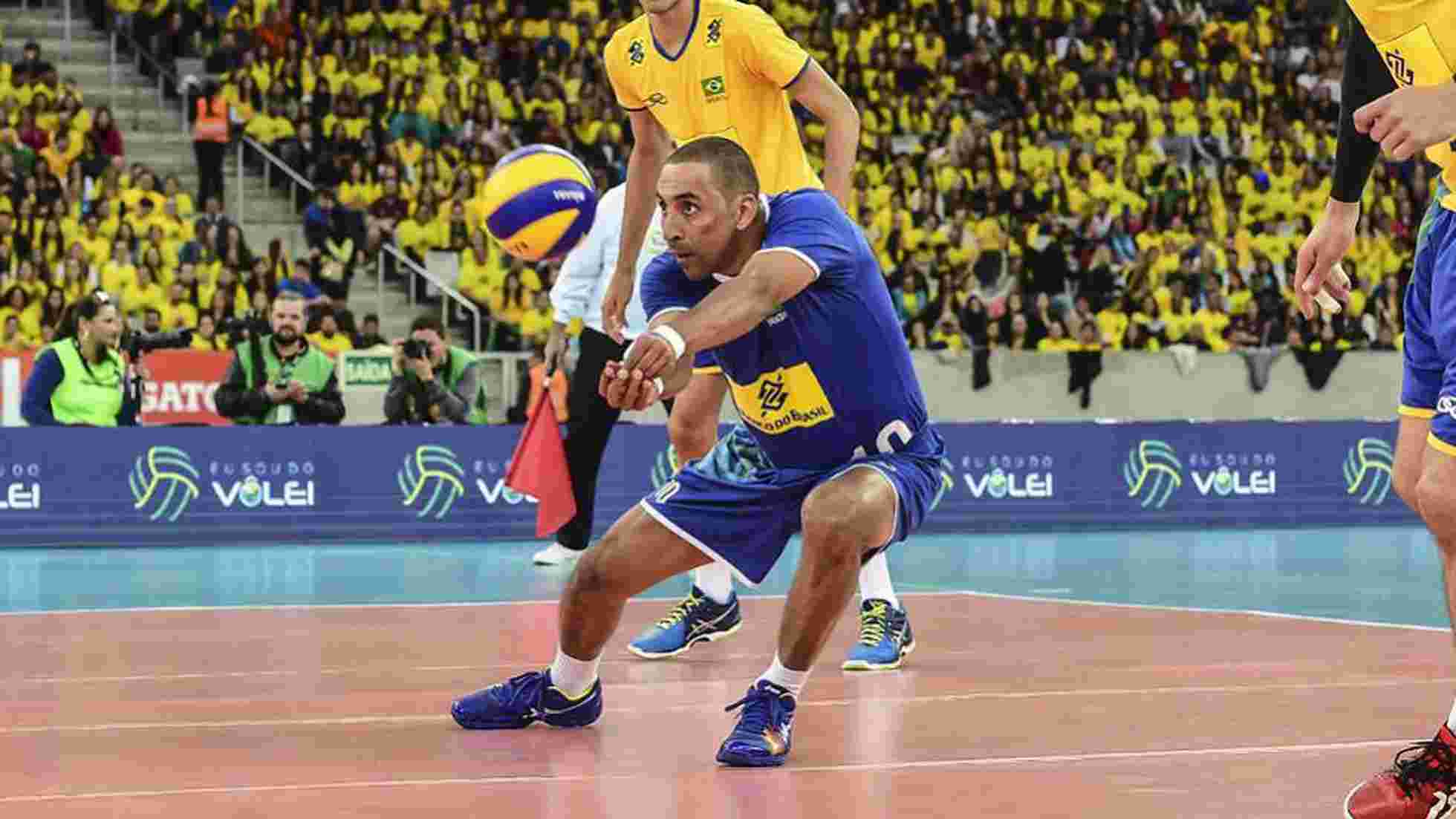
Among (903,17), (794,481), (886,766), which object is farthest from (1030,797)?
(903,17)

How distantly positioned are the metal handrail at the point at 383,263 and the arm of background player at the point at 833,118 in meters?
13.6

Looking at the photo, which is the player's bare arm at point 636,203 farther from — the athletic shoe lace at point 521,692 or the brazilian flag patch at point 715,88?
the athletic shoe lace at point 521,692

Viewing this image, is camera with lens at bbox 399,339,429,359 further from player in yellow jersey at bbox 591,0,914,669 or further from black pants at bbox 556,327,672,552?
player in yellow jersey at bbox 591,0,914,669

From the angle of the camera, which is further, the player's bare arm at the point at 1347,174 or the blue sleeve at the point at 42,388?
the blue sleeve at the point at 42,388

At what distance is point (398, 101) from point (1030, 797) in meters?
20.0

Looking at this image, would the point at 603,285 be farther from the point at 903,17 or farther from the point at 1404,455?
the point at 903,17

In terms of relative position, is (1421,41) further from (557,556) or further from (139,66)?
(139,66)

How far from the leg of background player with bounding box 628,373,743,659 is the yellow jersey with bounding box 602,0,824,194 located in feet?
2.92

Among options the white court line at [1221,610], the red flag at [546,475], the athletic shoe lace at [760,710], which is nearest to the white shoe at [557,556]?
the red flag at [546,475]

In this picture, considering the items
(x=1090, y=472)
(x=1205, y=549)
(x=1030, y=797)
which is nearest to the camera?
(x=1030, y=797)

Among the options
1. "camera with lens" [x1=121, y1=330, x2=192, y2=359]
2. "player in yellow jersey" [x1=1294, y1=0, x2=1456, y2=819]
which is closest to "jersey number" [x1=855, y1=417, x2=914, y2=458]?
"player in yellow jersey" [x1=1294, y1=0, x2=1456, y2=819]

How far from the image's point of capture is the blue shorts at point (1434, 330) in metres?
4.71

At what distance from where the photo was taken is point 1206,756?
5.58 meters

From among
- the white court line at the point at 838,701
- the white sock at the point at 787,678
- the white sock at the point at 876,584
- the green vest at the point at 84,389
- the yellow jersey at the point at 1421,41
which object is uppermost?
the yellow jersey at the point at 1421,41
